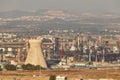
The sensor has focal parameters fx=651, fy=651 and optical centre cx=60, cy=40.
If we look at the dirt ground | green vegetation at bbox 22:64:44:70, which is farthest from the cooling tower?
the dirt ground

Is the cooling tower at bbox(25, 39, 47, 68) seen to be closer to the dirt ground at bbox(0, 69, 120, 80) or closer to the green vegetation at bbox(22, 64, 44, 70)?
the green vegetation at bbox(22, 64, 44, 70)

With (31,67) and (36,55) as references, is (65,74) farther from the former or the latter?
(31,67)

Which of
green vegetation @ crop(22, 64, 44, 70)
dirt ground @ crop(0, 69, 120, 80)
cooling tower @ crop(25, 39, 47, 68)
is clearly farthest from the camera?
green vegetation @ crop(22, 64, 44, 70)

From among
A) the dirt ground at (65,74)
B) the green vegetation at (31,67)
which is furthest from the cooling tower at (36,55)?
the dirt ground at (65,74)

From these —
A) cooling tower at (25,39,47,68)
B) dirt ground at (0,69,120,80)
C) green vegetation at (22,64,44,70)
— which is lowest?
green vegetation at (22,64,44,70)

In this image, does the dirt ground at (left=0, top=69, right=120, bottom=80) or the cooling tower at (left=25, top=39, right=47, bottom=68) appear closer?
the dirt ground at (left=0, top=69, right=120, bottom=80)

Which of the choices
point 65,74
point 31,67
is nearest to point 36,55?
point 31,67

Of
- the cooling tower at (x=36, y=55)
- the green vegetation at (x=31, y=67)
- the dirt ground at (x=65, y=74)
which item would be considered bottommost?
the green vegetation at (x=31, y=67)

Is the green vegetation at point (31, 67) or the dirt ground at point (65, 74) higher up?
the dirt ground at point (65, 74)

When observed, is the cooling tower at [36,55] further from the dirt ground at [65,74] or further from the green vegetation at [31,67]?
the dirt ground at [65,74]

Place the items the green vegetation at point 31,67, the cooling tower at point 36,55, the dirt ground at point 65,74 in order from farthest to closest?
1. the green vegetation at point 31,67
2. the cooling tower at point 36,55
3. the dirt ground at point 65,74

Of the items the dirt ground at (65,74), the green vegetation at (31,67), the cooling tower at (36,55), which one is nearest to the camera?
the dirt ground at (65,74)
